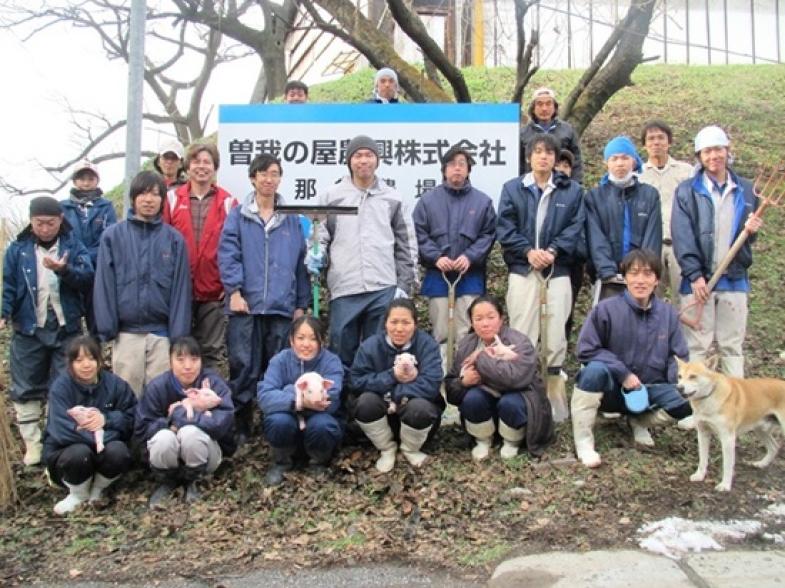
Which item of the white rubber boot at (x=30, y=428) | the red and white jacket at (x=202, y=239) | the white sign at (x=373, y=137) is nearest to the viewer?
the white rubber boot at (x=30, y=428)

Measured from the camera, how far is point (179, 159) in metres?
6.42

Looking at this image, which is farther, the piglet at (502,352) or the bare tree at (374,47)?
the bare tree at (374,47)

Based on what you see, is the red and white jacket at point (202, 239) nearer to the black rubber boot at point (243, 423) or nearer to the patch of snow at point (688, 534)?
the black rubber boot at point (243, 423)

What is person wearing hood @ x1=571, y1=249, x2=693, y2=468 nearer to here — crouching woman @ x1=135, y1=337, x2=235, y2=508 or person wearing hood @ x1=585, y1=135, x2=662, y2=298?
person wearing hood @ x1=585, y1=135, x2=662, y2=298

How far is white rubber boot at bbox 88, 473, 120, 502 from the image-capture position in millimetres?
4875

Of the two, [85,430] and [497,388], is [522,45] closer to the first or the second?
[497,388]

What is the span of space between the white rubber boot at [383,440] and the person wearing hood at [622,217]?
78.4 inches

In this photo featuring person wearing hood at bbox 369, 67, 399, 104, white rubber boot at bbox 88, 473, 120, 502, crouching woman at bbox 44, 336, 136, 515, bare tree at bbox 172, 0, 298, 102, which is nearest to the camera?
crouching woman at bbox 44, 336, 136, 515

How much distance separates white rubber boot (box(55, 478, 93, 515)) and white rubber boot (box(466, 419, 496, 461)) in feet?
8.41

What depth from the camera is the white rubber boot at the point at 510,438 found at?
5074mm

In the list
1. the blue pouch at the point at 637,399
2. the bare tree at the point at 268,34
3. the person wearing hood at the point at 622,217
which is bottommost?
the blue pouch at the point at 637,399

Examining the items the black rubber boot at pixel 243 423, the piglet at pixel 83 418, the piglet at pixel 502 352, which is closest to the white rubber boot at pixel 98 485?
the piglet at pixel 83 418

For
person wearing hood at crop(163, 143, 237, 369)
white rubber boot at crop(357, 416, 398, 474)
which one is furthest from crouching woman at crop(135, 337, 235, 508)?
white rubber boot at crop(357, 416, 398, 474)

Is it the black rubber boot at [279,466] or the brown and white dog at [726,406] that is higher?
the brown and white dog at [726,406]
